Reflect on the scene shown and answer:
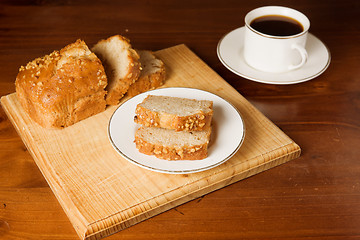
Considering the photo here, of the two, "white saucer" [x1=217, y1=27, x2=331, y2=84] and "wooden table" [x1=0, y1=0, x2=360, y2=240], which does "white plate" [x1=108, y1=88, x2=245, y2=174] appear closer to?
"wooden table" [x1=0, y1=0, x2=360, y2=240]

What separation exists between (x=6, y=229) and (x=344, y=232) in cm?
88

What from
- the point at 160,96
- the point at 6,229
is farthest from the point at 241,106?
the point at 6,229

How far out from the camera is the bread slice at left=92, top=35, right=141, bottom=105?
156cm

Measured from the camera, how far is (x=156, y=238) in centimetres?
120

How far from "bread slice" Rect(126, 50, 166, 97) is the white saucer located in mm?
264

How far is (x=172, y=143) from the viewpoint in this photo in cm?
131

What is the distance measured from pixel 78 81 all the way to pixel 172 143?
1.26ft

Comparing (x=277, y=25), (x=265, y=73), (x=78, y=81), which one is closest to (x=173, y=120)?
(x=78, y=81)

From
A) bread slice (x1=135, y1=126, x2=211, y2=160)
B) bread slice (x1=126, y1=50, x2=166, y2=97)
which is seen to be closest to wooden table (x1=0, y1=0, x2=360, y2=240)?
bread slice (x1=135, y1=126, x2=211, y2=160)

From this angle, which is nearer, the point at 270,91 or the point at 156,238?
the point at 156,238

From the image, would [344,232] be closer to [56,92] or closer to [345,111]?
[345,111]

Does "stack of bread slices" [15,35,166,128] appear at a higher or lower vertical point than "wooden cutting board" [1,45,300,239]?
higher

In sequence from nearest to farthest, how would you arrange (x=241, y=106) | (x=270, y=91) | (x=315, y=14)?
(x=241, y=106) → (x=270, y=91) → (x=315, y=14)

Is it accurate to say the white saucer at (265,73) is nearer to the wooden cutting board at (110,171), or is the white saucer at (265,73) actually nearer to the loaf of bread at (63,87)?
the wooden cutting board at (110,171)
